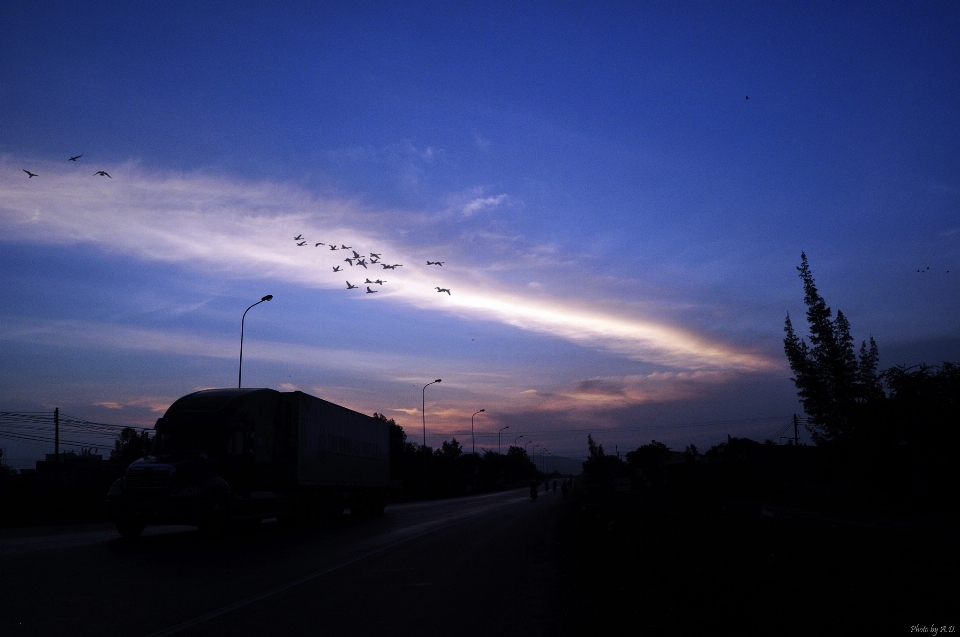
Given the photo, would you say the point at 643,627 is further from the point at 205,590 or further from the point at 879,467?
the point at 879,467

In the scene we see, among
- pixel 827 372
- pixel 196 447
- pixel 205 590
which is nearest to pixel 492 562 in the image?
pixel 205 590

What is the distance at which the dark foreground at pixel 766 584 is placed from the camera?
24.0 feet

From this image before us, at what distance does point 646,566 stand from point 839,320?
52403mm

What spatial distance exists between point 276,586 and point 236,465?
1069 centimetres

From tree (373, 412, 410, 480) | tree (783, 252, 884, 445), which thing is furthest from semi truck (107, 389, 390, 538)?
tree (373, 412, 410, 480)

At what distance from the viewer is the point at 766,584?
9.41 metres

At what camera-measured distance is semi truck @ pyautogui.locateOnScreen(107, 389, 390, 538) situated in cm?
1831

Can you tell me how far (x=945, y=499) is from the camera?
25.4 metres

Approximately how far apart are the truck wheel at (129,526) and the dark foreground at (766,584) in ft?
36.0

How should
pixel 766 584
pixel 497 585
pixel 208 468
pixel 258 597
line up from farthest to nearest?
1. pixel 208 468
2. pixel 497 585
3. pixel 258 597
4. pixel 766 584

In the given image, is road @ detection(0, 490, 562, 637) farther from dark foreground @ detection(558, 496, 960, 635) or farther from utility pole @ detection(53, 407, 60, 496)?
utility pole @ detection(53, 407, 60, 496)

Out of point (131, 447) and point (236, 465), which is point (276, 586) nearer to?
point (236, 465)

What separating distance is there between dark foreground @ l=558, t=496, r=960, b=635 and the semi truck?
31.5ft

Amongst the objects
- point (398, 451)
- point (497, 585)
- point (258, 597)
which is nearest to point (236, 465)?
point (258, 597)
